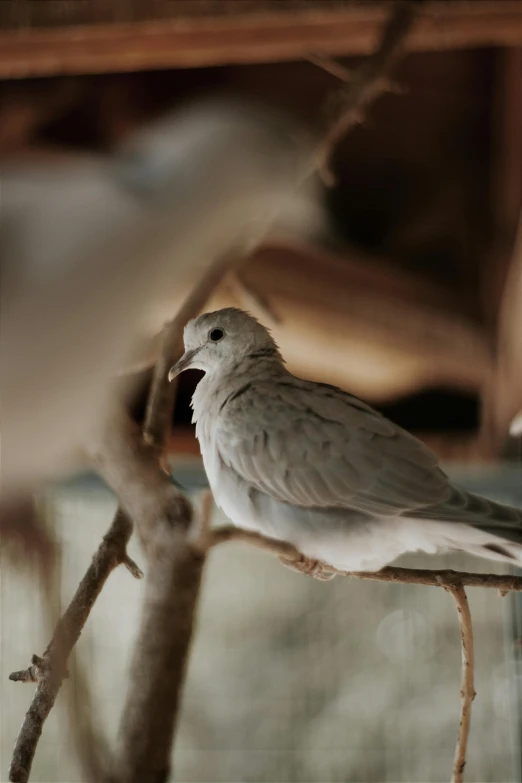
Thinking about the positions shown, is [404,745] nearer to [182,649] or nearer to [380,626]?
[380,626]

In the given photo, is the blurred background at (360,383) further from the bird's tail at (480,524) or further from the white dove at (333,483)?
the bird's tail at (480,524)

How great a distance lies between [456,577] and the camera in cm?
74

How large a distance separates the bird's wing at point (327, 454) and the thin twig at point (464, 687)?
12cm

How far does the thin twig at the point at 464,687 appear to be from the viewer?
72 cm

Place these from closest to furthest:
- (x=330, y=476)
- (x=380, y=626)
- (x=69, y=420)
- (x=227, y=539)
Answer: (x=69, y=420), (x=227, y=539), (x=330, y=476), (x=380, y=626)

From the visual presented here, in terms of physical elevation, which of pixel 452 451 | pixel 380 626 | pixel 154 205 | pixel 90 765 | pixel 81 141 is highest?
pixel 81 141

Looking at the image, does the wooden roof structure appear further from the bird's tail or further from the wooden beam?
the bird's tail

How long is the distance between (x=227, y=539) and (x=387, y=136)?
1.08 meters

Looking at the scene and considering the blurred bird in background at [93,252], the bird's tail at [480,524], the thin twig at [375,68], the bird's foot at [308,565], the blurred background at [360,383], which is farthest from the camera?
the blurred background at [360,383]

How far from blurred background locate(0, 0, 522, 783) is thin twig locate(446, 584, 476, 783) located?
471 mm

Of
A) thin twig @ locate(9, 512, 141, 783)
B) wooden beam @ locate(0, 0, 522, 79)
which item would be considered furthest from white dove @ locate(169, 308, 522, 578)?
wooden beam @ locate(0, 0, 522, 79)

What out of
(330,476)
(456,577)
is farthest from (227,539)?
(456,577)

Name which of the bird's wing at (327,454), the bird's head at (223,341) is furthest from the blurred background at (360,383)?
the bird's wing at (327,454)

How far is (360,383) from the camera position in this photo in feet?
4.81
